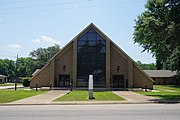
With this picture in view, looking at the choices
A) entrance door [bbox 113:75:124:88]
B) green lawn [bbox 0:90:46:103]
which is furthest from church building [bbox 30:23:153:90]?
green lawn [bbox 0:90:46:103]

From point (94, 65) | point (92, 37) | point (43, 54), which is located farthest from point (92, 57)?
point (43, 54)

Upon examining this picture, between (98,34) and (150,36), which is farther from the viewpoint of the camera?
(98,34)

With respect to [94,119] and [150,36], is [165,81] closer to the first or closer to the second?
[150,36]

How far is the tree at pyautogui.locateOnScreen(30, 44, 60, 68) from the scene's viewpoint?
3674 inches

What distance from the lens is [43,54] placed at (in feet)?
309

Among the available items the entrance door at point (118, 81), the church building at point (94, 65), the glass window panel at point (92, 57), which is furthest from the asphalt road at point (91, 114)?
the entrance door at point (118, 81)

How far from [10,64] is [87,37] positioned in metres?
104

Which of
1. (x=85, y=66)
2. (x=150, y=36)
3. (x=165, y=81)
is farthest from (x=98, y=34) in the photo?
(x=165, y=81)

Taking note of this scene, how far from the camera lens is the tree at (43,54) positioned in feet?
306

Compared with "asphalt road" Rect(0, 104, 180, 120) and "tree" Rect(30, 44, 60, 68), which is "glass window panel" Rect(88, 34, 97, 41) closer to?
"asphalt road" Rect(0, 104, 180, 120)

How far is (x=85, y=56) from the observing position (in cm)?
4294

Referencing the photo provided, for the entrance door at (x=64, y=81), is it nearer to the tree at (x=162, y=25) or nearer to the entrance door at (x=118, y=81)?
the entrance door at (x=118, y=81)

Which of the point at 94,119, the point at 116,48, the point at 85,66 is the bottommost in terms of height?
the point at 94,119

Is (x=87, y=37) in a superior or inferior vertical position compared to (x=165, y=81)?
superior
